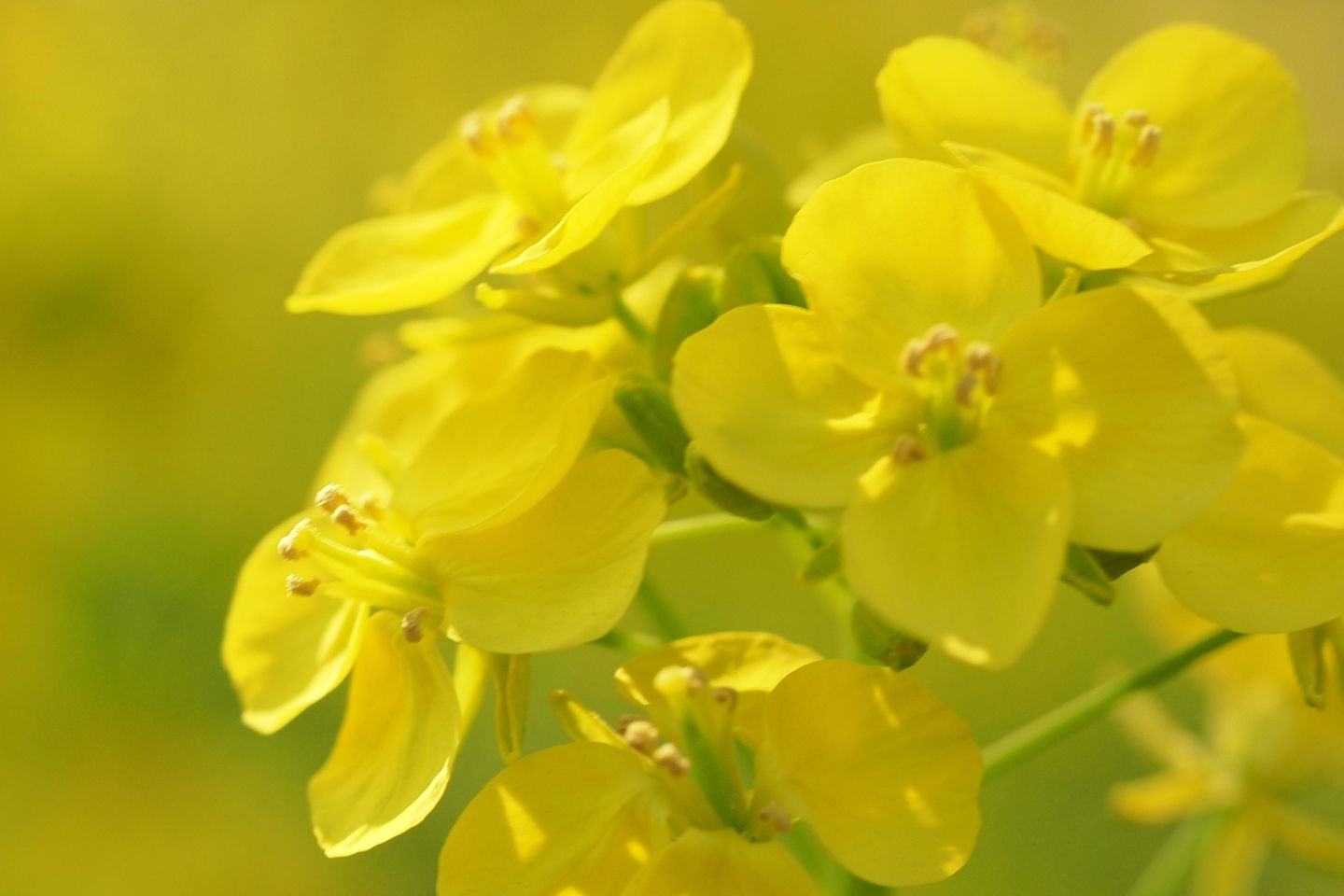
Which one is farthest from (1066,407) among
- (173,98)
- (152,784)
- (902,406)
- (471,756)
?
(173,98)

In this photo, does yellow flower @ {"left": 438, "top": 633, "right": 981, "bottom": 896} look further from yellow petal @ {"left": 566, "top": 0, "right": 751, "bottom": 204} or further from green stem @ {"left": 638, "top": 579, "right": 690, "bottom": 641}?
yellow petal @ {"left": 566, "top": 0, "right": 751, "bottom": 204}

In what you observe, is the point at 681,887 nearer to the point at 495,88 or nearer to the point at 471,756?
the point at 471,756

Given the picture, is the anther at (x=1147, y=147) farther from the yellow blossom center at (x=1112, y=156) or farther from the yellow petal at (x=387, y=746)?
the yellow petal at (x=387, y=746)

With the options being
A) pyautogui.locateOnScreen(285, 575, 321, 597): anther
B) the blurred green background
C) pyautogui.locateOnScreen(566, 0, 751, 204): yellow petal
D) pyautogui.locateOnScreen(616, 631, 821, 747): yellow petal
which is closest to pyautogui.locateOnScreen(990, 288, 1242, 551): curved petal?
pyautogui.locateOnScreen(616, 631, 821, 747): yellow petal

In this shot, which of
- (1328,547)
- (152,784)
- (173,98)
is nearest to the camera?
(1328,547)

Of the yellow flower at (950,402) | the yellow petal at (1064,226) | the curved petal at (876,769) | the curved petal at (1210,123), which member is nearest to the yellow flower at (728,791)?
the curved petal at (876,769)

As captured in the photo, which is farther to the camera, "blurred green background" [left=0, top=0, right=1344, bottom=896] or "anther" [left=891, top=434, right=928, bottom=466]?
"blurred green background" [left=0, top=0, right=1344, bottom=896]
